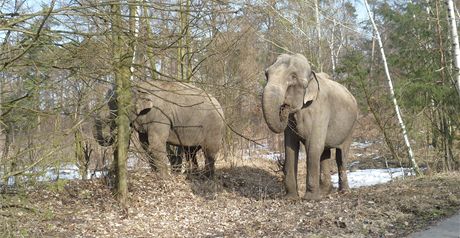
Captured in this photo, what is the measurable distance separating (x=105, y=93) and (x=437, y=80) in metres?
8.51

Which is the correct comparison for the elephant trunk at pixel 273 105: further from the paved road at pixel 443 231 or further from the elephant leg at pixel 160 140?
the elephant leg at pixel 160 140

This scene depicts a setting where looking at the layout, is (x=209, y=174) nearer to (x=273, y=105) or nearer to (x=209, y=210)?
(x=209, y=210)

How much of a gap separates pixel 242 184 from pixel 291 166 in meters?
3.35

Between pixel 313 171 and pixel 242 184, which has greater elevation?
pixel 313 171

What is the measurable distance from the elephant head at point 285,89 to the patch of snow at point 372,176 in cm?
544

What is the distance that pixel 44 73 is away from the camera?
6.00 m

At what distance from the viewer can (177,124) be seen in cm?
1243

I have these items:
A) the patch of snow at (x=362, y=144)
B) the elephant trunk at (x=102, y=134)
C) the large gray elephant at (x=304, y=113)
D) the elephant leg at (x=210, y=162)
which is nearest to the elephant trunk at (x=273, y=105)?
the large gray elephant at (x=304, y=113)

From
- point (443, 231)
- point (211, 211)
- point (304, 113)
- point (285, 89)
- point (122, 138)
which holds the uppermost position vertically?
point (285, 89)

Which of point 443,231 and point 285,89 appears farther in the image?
point 285,89

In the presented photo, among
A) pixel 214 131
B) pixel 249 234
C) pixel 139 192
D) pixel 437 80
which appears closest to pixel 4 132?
pixel 249 234

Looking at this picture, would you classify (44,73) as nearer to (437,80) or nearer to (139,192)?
(139,192)

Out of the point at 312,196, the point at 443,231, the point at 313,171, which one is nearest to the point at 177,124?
the point at 313,171

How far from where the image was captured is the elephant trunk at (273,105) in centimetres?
874
